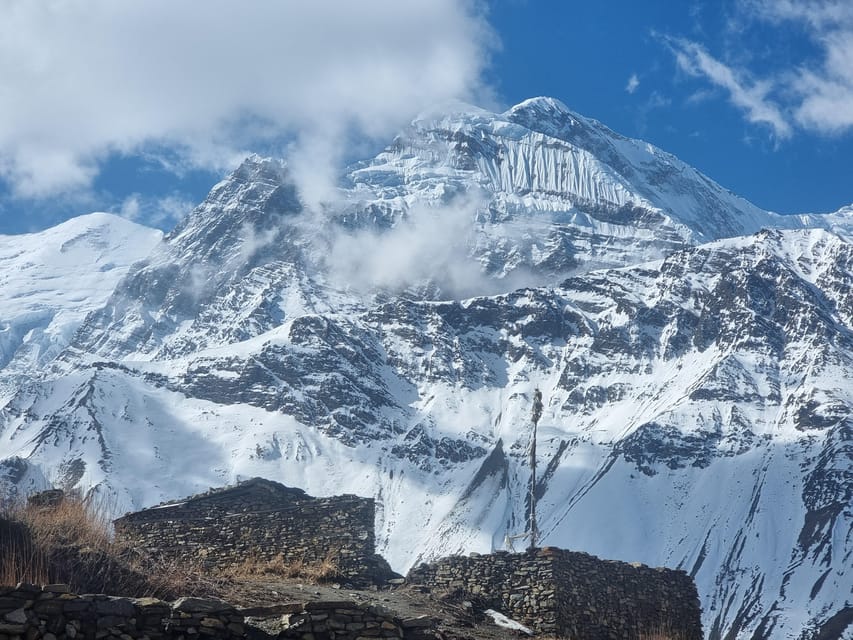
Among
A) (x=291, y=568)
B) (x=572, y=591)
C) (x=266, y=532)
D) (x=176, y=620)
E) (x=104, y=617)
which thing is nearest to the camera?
(x=104, y=617)

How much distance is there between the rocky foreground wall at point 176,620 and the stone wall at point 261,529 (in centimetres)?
783

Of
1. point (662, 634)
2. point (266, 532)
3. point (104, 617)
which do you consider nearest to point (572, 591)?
point (662, 634)

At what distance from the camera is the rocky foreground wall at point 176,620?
1427 centimetres

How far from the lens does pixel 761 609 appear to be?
171m

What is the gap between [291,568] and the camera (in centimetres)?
2364

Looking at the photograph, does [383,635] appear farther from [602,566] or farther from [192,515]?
[192,515]

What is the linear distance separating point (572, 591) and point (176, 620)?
1033 cm

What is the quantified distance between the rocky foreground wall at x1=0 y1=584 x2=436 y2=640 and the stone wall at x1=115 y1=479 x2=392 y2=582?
7829mm

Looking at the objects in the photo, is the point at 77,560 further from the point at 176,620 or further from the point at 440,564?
the point at 440,564

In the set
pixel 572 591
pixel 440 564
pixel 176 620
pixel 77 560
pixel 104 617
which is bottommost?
pixel 104 617

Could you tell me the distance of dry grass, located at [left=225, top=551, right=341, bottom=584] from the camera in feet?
75.9

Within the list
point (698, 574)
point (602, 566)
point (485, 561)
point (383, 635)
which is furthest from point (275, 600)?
point (698, 574)

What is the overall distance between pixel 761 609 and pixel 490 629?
160654mm

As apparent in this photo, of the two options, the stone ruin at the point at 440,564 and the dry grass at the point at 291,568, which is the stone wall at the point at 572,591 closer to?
the stone ruin at the point at 440,564
